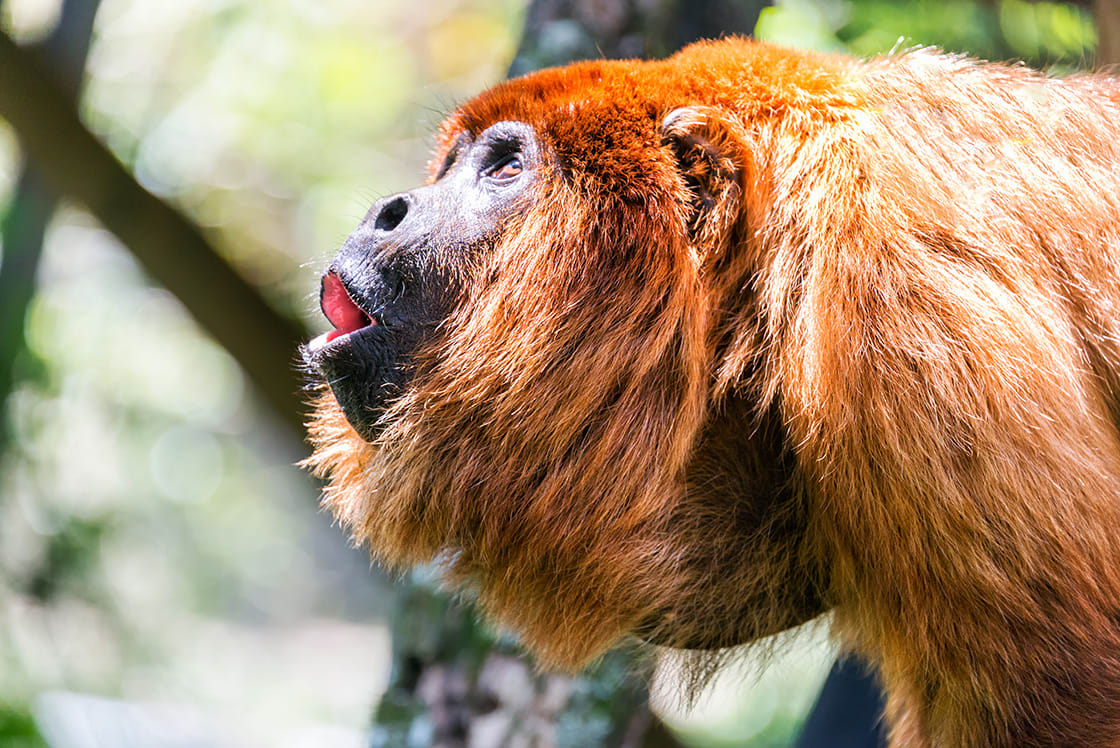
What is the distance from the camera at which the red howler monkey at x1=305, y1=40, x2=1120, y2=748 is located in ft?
5.43

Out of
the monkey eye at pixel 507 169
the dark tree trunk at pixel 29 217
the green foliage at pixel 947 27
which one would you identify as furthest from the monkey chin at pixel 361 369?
the green foliage at pixel 947 27

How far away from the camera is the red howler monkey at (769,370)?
5.43 ft

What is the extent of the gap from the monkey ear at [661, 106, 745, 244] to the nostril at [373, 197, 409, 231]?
0.55 meters

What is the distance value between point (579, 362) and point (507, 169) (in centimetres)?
45

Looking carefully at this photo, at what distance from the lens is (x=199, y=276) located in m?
3.47

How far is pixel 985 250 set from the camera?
5.60 ft

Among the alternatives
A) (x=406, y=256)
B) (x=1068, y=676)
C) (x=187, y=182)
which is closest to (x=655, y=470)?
(x=406, y=256)

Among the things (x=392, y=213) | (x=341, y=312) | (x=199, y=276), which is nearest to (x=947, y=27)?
(x=392, y=213)

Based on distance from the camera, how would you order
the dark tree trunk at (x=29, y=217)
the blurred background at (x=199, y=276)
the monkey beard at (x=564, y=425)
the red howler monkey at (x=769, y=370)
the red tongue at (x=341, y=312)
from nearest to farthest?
the red howler monkey at (x=769, y=370), the monkey beard at (x=564, y=425), the red tongue at (x=341, y=312), the dark tree trunk at (x=29, y=217), the blurred background at (x=199, y=276)

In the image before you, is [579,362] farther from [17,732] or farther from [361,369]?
[17,732]

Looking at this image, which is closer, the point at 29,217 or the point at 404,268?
the point at 404,268

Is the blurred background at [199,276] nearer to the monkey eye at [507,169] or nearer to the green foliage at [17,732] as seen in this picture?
the green foliage at [17,732]

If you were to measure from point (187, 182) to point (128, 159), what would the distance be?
1.02m

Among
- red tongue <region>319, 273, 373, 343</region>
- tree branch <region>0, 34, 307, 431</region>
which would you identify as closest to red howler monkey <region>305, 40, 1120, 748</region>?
red tongue <region>319, 273, 373, 343</region>
